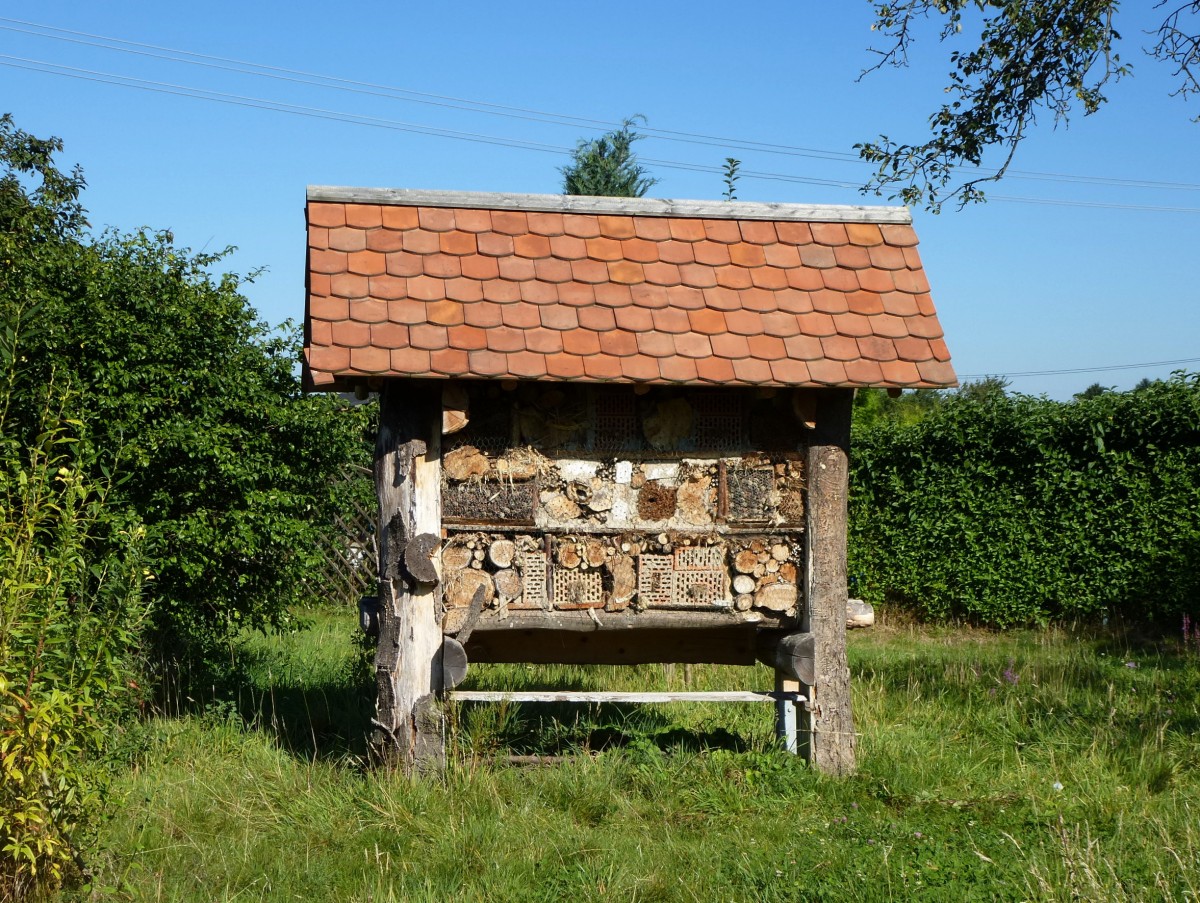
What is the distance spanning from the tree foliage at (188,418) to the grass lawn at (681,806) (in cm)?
91

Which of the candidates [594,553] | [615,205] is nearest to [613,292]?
[615,205]

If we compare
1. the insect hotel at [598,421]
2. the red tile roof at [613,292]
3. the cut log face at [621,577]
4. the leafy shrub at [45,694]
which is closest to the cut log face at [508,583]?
the insect hotel at [598,421]

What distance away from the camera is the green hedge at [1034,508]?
10781mm

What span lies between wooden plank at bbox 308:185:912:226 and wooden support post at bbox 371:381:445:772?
1137 millimetres

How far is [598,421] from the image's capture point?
5.66 meters

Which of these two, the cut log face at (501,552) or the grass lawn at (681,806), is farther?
the cut log face at (501,552)

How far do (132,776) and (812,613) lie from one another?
366 centimetres

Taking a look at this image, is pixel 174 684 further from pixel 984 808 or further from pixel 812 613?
pixel 984 808

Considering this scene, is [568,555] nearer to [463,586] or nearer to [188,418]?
[463,586]

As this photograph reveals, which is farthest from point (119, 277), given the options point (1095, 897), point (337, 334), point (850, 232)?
point (1095, 897)

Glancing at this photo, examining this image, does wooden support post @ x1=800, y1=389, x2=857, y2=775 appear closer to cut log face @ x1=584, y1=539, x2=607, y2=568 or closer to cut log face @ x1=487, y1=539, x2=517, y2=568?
cut log face @ x1=584, y1=539, x2=607, y2=568

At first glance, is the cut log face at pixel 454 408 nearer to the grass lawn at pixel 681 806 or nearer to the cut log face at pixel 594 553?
the cut log face at pixel 594 553

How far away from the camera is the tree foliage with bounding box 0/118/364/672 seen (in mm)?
6938

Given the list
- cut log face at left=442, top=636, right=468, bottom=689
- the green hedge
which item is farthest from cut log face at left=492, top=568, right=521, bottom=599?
the green hedge
